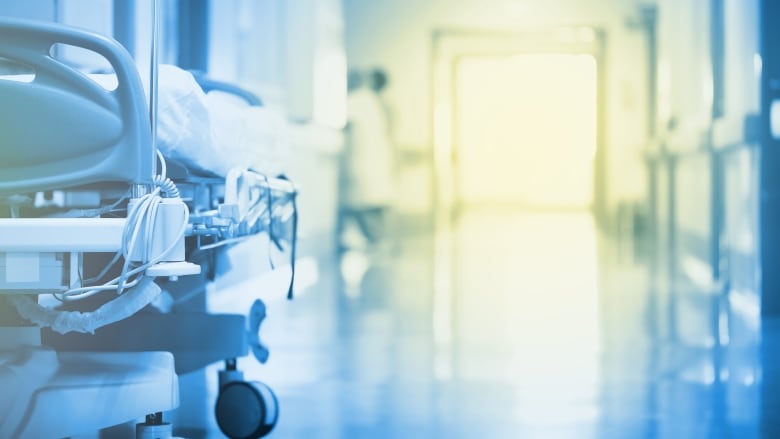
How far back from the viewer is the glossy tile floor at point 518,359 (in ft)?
6.93

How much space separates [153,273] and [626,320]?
2.77m

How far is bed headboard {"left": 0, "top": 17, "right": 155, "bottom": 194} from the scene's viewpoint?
133 cm

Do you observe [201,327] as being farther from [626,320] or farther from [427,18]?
[427,18]

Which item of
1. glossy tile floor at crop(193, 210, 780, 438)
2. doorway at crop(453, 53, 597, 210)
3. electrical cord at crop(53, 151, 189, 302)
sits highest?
doorway at crop(453, 53, 597, 210)

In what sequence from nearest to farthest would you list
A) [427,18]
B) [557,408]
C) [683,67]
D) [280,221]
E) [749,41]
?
[557,408] → [280,221] → [749,41] → [683,67] → [427,18]

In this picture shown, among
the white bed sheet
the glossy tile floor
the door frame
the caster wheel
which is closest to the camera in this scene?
the white bed sheet

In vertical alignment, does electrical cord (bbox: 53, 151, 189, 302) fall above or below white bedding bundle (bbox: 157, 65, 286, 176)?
below

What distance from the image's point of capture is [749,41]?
4.59 metres

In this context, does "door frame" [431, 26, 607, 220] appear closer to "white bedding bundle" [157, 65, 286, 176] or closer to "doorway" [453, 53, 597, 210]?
"doorway" [453, 53, 597, 210]

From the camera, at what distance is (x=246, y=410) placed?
1983 millimetres

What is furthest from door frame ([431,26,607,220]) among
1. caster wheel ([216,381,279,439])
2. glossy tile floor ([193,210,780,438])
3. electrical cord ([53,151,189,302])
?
electrical cord ([53,151,189,302])

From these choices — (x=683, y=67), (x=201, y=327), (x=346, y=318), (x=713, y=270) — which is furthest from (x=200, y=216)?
(x=683, y=67)

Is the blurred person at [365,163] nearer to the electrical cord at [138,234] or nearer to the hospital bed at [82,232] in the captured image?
the hospital bed at [82,232]

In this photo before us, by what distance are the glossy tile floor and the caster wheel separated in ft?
0.19
